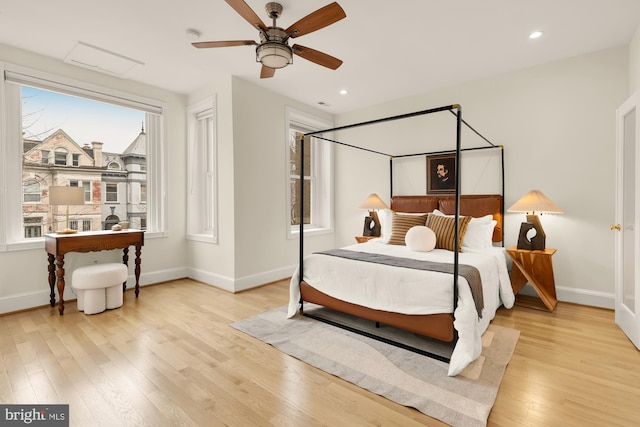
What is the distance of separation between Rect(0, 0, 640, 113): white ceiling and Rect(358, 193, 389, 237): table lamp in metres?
1.70

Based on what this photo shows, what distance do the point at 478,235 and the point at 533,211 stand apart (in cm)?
60

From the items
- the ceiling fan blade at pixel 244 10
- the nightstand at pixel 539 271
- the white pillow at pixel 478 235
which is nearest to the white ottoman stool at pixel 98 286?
the ceiling fan blade at pixel 244 10

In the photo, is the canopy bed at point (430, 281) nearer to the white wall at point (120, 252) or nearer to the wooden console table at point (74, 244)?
the wooden console table at point (74, 244)

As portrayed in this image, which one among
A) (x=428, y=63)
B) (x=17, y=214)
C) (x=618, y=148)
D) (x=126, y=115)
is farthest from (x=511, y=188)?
(x=17, y=214)

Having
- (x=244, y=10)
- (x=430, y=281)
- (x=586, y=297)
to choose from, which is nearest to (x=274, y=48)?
(x=244, y=10)

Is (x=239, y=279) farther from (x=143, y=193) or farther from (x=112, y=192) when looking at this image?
(x=112, y=192)

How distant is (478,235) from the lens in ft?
11.6

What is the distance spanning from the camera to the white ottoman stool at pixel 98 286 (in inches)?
127

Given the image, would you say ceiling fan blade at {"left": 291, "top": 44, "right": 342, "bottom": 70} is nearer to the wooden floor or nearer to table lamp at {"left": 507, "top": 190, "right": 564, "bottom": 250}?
the wooden floor

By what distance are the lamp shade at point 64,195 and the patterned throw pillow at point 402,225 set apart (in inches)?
139

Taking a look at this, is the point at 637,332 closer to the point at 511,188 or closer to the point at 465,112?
the point at 511,188

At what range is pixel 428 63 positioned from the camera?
363 cm

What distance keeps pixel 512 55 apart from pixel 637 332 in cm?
288

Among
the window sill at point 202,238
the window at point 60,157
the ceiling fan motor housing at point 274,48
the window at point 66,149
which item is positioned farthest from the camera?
the window sill at point 202,238
